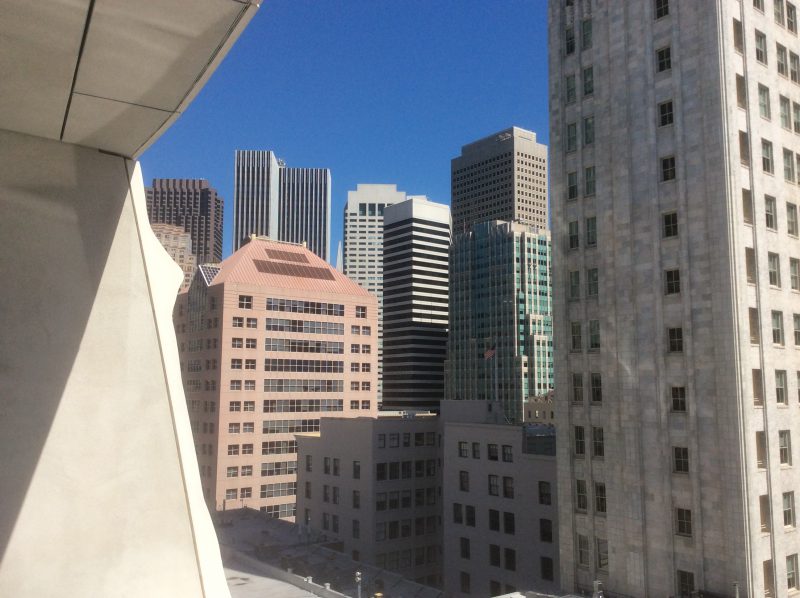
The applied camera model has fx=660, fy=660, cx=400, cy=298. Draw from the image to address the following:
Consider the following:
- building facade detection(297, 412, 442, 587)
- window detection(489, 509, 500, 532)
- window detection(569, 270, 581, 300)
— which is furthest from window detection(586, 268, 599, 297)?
building facade detection(297, 412, 442, 587)

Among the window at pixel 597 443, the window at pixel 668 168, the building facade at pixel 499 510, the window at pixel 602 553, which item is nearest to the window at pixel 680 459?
the window at pixel 597 443

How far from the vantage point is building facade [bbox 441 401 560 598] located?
180 feet

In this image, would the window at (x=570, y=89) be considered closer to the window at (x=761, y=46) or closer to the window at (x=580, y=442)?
the window at (x=761, y=46)

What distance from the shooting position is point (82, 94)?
19.7 feet

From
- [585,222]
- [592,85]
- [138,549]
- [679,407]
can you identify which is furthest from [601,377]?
[138,549]

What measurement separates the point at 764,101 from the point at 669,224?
10213mm

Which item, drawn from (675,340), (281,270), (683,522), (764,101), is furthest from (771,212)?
(281,270)

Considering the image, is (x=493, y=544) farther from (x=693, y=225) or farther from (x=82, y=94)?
(x=82, y=94)

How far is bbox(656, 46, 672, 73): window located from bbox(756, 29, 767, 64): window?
5856 mm

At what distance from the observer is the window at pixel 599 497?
137 ft

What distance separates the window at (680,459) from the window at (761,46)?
Result: 24920 mm

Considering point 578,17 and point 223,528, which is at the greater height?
point 578,17

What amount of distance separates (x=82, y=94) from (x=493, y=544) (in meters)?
59.0

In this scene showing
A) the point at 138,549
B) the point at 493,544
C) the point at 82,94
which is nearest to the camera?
the point at 82,94
